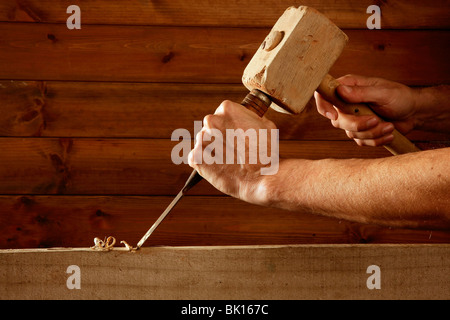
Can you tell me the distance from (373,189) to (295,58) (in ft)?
1.03

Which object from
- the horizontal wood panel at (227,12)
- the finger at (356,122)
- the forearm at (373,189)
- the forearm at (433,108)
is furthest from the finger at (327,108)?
the horizontal wood panel at (227,12)

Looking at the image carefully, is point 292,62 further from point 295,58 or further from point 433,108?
point 433,108

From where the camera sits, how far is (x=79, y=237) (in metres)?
1.71

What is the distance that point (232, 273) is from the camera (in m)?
0.87

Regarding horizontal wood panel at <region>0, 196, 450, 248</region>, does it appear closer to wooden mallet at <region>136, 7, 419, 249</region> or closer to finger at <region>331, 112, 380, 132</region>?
finger at <region>331, 112, 380, 132</region>

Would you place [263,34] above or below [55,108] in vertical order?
above

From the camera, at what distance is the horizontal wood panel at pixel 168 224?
1.70 meters

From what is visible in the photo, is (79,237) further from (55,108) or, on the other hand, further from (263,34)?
(263,34)

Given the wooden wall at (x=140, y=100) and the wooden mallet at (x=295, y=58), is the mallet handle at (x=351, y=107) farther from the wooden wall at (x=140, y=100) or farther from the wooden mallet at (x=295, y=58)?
the wooden wall at (x=140, y=100)

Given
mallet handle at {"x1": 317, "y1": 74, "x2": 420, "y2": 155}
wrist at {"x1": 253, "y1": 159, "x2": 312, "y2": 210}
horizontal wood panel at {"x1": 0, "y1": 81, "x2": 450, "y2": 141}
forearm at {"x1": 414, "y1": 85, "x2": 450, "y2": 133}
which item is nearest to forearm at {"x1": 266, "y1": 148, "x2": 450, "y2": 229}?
wrist at {"x1": 253, "y1": 159, "x2": 312, "y2": 210}

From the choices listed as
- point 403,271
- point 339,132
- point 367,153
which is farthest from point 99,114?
point 403,271
